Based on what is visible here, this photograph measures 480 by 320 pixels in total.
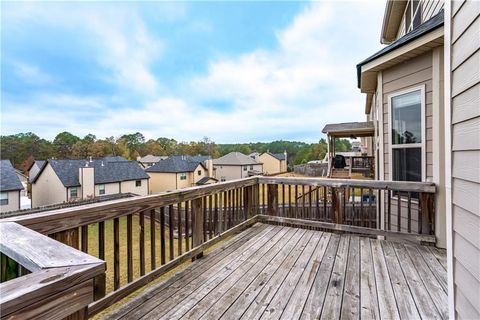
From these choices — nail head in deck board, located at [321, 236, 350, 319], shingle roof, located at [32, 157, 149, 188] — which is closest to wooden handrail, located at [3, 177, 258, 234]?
nail head in deck board, located at [321, 236, 350, 319]

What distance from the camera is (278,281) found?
2305 millimetres

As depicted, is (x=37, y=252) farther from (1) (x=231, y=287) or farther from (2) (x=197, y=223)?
(2) (x=197, y=223)

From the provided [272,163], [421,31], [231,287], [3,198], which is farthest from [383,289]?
[272,163]

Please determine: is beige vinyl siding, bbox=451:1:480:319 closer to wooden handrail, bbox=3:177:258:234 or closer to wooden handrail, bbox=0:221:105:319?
wooden handrail, bbox=0:221:105:319

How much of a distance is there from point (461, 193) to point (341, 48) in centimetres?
997

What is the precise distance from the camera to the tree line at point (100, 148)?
3875 centimetres

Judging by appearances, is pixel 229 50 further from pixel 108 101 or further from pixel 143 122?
pixel 143 122

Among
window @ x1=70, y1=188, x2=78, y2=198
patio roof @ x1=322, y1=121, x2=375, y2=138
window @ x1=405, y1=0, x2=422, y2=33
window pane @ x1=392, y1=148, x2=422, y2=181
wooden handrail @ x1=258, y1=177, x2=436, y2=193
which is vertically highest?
window @ x1=405, y1=0, x2=422, y2=33

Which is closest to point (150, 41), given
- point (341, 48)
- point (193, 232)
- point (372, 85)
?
point (341, 48)

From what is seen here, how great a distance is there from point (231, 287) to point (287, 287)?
1.63ft

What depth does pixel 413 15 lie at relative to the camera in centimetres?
529

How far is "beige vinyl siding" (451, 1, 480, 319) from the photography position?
1.07 metres

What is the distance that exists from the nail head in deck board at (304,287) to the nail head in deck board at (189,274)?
0.94 metres

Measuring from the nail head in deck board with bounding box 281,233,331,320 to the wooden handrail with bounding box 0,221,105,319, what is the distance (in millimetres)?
1478
